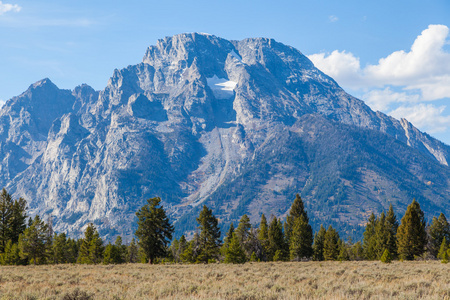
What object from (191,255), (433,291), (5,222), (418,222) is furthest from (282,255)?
(433,291)

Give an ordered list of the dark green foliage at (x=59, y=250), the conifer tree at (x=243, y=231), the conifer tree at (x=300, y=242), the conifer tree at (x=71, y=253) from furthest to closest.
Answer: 1. the conifer tree at (x=71, y=253)
2. the dark green foliage at (x=59, y=250)
3. the conifer tree at (x=243, y=231)
4. the conifer tree at (x=300, y=242)

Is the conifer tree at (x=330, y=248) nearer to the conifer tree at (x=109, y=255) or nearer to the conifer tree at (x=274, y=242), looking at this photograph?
the conifer tree at (x=274, y=242)

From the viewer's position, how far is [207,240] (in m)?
58.4

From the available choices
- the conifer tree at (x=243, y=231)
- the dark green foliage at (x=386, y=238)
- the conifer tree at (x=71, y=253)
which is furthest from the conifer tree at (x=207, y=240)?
the conifer tree at (x=71, y=253)

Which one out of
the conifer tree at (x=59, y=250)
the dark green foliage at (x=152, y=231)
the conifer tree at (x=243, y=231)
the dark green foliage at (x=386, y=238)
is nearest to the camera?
the dark green foliage at (x=152, y=231)

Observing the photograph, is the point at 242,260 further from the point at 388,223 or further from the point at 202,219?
the point at 388,223

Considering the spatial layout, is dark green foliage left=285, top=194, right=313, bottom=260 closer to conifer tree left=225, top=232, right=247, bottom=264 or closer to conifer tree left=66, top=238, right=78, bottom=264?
conifer tree left=225, top=232, right=247, bottom=264

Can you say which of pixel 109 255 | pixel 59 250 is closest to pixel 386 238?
pixel 109 255

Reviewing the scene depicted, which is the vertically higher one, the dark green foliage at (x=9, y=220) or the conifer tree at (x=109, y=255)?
the dark green foliage at (x=9, y=220)

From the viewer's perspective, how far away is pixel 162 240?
56.2 meters

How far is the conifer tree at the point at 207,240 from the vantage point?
188ft

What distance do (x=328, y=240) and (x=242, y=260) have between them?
27884mm

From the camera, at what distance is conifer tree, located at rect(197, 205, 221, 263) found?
5741cm

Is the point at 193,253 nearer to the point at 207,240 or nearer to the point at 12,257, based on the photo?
the point at 207,240
